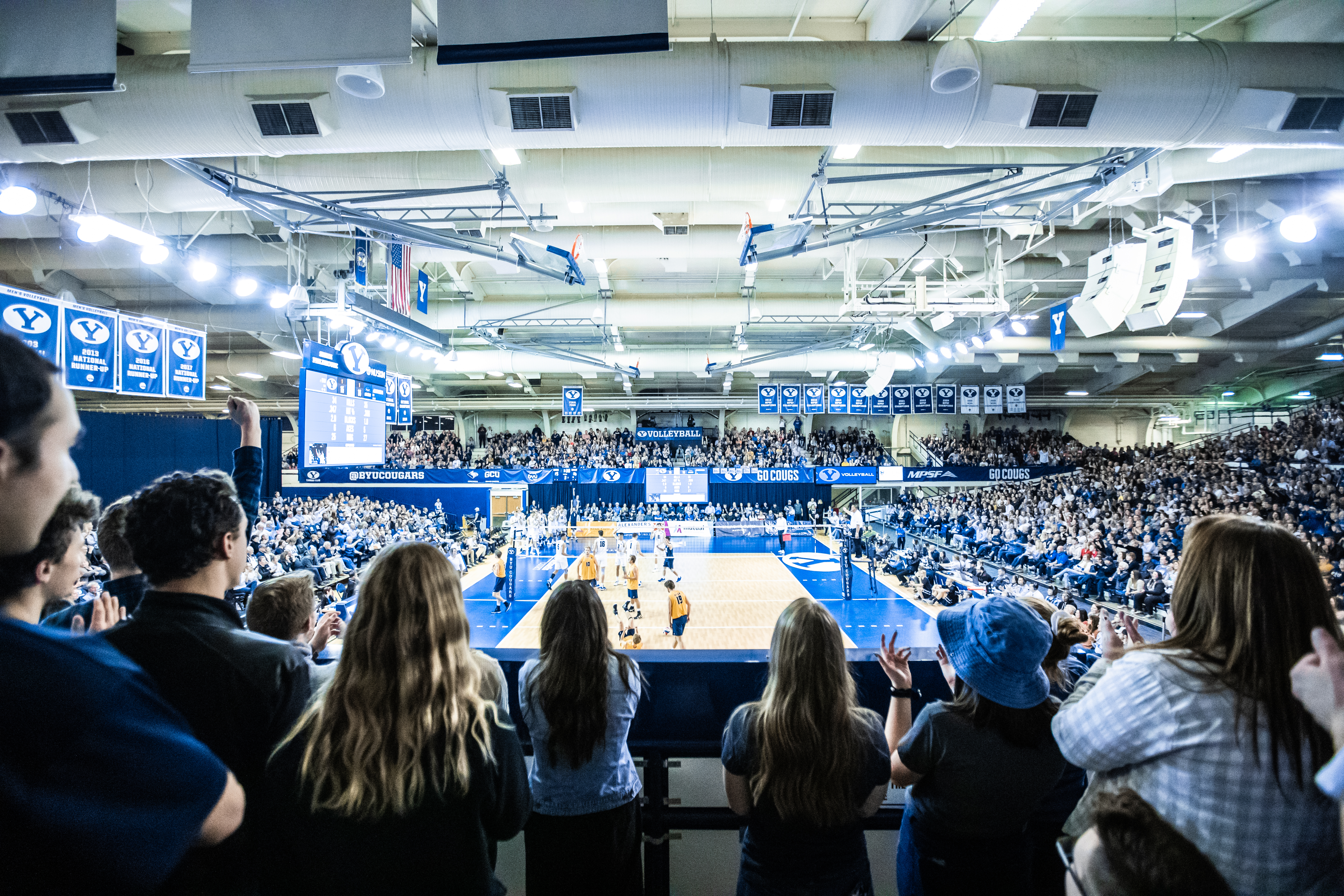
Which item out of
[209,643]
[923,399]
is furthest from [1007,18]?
[923,399]

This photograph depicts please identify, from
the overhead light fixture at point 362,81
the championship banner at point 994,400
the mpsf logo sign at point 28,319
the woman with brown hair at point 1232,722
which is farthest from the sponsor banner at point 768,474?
the woman with brown hair at point 1232,722

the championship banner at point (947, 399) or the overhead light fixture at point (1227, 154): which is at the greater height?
the overhead light fixture at point (1227, 154)

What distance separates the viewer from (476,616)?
1503cm

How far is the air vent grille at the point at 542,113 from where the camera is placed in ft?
18.5

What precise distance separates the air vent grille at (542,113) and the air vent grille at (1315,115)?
22.0 ft

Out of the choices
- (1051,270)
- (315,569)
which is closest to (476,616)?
(315,569)

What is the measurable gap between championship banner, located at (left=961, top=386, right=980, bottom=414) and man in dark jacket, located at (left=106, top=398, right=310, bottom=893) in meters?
23.1

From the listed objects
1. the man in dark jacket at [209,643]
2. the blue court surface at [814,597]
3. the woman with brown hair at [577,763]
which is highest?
the man in dark jacket at [209,643]

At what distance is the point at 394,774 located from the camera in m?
1.45

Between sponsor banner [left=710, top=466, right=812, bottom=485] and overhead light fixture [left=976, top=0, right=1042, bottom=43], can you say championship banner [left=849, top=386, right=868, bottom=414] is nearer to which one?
sponsor banner [left=710, top=466, right=812, bottom=485]

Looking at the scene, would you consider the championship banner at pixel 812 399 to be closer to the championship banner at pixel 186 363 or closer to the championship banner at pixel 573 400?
the championship banner at pixel 573 400

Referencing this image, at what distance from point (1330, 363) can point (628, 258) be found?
94.6 feet

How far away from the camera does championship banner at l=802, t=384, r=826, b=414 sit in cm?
2123

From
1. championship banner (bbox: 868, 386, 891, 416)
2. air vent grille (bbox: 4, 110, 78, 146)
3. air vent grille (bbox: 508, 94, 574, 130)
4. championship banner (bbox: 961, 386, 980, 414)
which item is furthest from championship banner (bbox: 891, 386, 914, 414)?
air vent grille (bbox: 4, 110, 78, 146)
